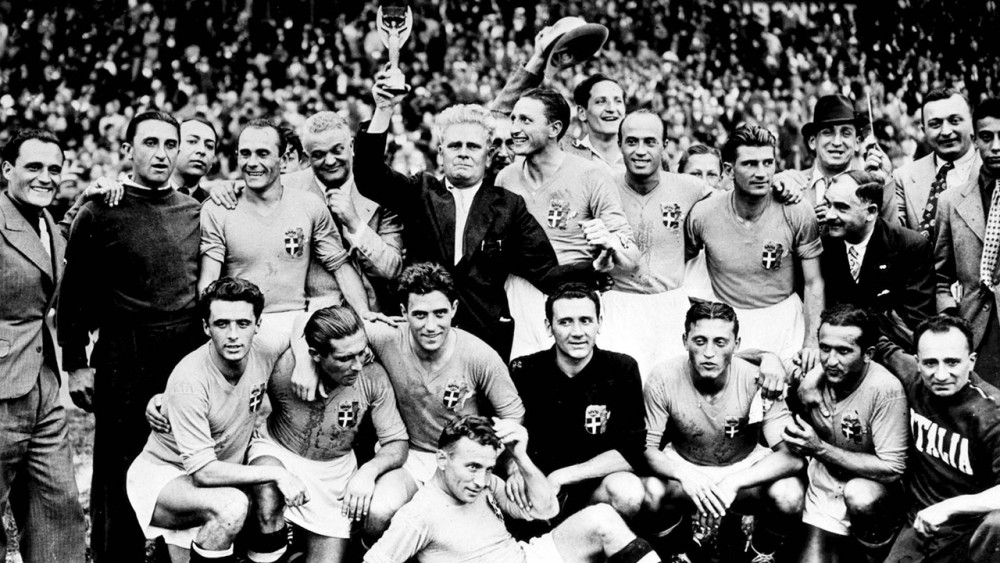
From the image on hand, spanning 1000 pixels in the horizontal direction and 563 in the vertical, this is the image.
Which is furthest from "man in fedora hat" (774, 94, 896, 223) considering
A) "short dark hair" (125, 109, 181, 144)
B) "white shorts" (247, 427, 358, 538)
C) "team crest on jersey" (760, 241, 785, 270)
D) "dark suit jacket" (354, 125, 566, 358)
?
"short dark hair" (125, 109, 181, 144)

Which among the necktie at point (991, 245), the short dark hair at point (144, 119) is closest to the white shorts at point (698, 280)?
the necktie at point (991, 245)

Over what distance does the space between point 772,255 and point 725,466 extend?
1.07 meters

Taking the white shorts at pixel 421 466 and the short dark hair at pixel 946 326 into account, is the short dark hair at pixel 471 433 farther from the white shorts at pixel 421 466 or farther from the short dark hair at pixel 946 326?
the short dark hair at pixel 946 326

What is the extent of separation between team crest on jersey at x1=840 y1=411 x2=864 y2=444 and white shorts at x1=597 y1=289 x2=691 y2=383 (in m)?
0.98

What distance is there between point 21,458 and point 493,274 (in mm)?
2238

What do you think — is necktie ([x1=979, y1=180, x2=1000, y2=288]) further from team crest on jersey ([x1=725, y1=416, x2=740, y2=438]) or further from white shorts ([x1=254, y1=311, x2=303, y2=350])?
white shorts ([x1=254, y1=311, x2=303, y2=350])

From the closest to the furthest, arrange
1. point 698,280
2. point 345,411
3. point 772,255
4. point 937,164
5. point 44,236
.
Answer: point 44,236 < point 345,411 < point 772,255 < point 698,280 < point 937,164

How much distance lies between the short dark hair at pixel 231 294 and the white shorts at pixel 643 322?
1.76m

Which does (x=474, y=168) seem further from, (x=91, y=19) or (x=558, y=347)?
(x=91, y=19)

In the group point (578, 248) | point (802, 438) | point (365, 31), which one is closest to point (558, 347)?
point (578, 248)

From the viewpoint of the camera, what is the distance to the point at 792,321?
5602 millimetres

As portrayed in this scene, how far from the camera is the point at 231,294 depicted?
15.6ft

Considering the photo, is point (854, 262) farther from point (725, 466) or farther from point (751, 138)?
point (725, 466)

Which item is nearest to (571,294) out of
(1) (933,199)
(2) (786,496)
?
(2) (786,496)
